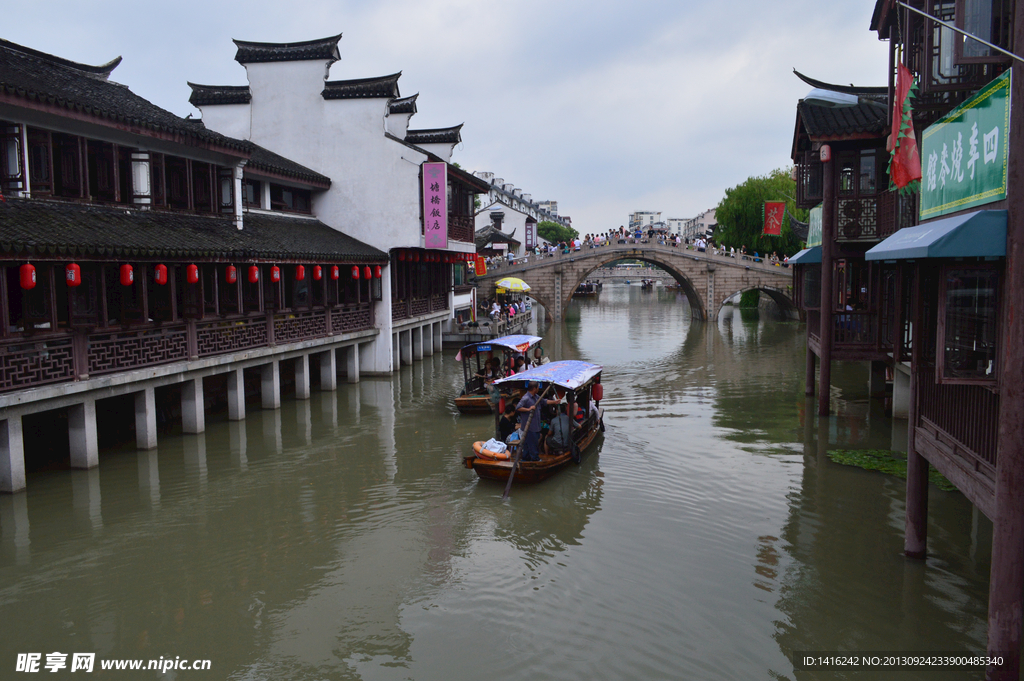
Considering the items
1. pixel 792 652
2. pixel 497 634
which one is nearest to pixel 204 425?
pixel 497 634

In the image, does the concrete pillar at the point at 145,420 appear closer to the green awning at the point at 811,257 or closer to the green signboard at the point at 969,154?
the green signboard at the point at 969,154

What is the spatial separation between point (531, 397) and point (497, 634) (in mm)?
5841

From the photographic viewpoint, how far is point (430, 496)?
1265 cm

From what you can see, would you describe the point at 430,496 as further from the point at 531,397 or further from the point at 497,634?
the point at 497,634

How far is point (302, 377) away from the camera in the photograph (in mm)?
21156

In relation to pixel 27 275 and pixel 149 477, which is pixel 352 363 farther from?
pixel 27 275

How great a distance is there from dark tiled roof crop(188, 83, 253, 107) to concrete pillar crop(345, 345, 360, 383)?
9.62 metres

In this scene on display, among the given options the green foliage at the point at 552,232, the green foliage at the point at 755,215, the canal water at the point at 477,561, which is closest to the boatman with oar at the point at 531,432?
the canal water at the point at 477,561

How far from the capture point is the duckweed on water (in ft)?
43.9

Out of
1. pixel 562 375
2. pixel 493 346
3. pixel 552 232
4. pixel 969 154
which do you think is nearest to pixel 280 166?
pixel 493 346

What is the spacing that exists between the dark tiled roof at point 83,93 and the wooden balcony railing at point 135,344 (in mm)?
4025

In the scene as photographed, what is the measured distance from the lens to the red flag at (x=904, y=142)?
341 inches

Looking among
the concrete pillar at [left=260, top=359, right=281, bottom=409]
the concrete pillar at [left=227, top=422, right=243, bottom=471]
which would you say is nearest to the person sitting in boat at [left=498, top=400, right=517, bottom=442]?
the concrete pillar at [left=227, top=422, right=243, bottom=471]

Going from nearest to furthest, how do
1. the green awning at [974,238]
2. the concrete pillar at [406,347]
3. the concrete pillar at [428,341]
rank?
1. the green awning at [974,238]
2. the concrete pillar at [406,347]
3. the concrete pillar at [428,341]
